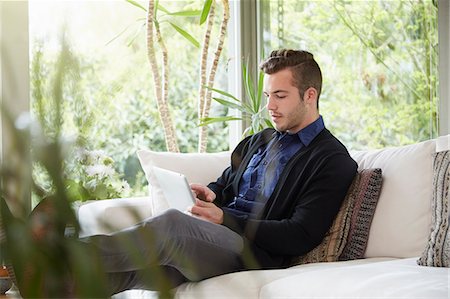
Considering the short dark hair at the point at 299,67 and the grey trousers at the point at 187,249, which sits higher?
the short dark hair at the point at 299,67

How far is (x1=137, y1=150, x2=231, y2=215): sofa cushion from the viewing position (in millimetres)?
3412

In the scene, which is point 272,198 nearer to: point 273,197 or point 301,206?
point 273,197

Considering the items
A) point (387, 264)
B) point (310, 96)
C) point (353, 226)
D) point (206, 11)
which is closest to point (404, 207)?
point (353, 226)

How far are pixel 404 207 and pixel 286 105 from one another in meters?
0.64

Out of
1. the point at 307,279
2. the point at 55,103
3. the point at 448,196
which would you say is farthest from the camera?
the point at 448,196


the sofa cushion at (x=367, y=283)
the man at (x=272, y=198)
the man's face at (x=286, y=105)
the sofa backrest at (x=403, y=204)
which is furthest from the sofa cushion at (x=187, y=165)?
the sofa cushion at (x=367, y=283)

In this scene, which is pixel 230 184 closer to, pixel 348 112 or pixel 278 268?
pixel 278 268

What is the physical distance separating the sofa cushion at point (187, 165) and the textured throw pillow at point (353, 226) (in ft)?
2.39

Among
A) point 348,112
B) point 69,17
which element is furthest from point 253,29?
point 69,17

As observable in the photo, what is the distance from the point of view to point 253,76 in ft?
16.3

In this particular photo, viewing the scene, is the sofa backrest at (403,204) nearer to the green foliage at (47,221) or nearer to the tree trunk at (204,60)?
the tree trunk at (204,60)

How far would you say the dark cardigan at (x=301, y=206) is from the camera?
110 inches

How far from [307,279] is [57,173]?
208cm

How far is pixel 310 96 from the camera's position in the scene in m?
3.18
